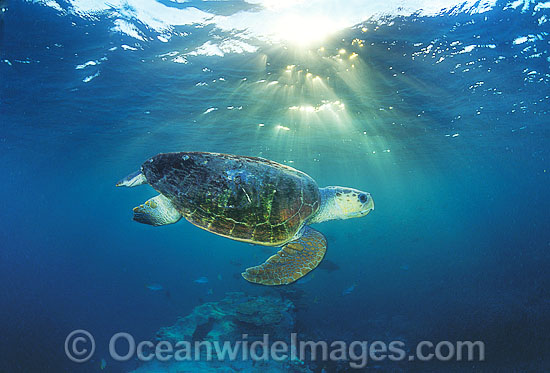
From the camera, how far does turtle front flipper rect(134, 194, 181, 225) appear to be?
3.80 meters

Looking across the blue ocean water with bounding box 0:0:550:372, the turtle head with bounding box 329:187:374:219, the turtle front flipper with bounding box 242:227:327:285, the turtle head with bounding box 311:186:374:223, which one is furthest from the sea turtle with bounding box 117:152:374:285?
the blue ocean water with bounding box 0:0:550:372

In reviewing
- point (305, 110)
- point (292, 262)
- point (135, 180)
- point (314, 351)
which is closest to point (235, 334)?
point (314, 351)

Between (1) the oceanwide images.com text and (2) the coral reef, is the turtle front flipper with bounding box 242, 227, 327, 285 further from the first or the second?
(1) the oceanwide images.com text

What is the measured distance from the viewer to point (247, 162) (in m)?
3.71

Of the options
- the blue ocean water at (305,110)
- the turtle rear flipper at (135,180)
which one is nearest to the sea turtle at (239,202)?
the turtle rear flipper at (135,180)

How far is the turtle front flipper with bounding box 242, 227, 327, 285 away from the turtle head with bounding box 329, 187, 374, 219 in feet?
2.26

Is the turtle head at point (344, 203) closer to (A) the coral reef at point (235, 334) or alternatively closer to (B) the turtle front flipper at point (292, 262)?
(B) the turtle front flipper at point (292, 262)

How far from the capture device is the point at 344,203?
14.2 feet

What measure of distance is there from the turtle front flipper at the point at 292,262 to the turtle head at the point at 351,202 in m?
0.69

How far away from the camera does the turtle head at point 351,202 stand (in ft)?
14.1

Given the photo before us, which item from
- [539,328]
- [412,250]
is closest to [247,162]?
[539,328]

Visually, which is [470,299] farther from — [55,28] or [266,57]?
[55,28]

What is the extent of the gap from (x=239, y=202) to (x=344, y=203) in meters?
2.01

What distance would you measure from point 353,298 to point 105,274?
25419mm
